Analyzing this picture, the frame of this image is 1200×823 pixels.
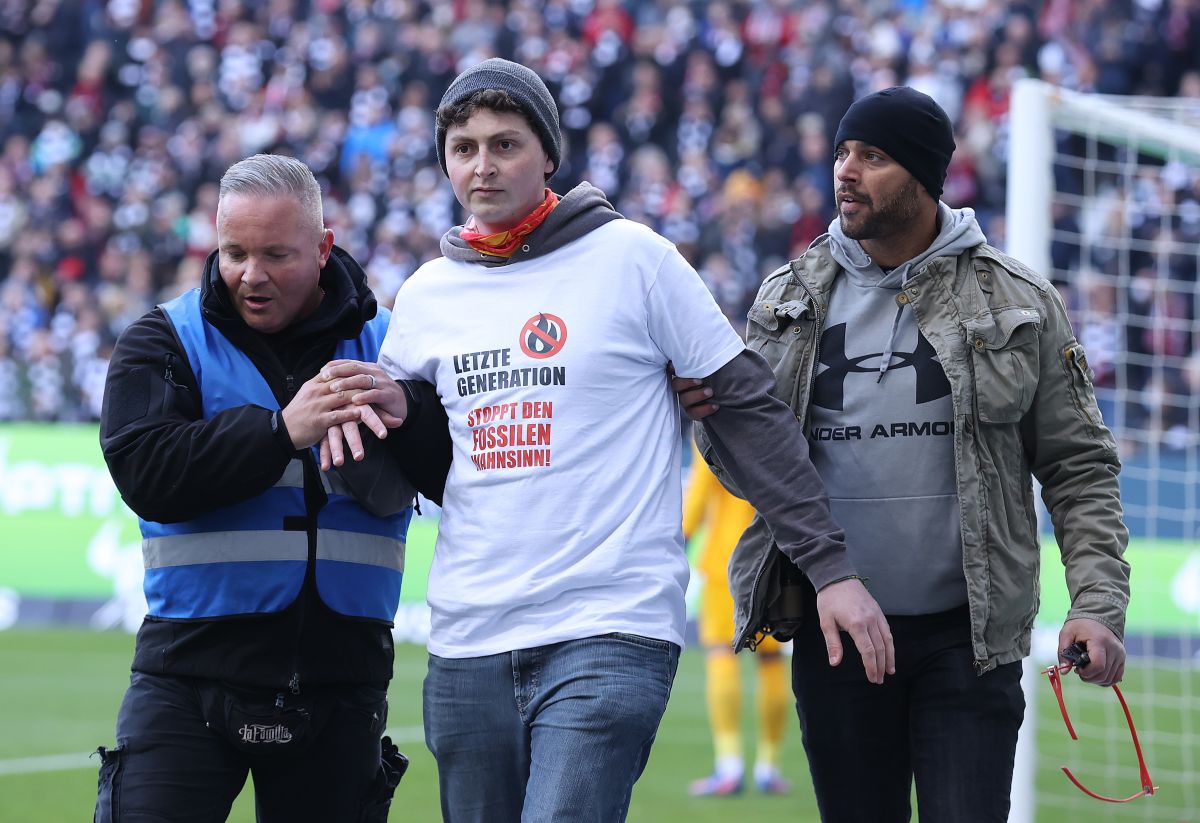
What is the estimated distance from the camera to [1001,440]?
12.4 feet

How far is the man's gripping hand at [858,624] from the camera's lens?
351 centimetres

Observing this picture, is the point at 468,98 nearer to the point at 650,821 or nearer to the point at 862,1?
the point at 650,821

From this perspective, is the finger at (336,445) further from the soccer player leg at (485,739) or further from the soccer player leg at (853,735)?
the soccer player leg at (853,735)

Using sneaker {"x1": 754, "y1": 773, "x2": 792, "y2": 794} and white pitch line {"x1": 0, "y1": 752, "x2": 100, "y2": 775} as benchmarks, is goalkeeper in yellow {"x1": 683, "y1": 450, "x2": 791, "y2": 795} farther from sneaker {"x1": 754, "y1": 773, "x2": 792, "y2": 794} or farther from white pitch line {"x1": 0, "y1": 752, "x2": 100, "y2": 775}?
white pitch line {"x1": 0, "y1": 752, "x2": 100, "y2": 775}

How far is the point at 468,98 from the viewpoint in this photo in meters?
3.62

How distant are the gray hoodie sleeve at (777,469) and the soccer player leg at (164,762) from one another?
1268mm

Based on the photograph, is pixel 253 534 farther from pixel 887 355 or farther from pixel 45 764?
pixel 45 764

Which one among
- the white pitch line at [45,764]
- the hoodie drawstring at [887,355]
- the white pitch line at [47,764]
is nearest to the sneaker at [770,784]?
the white pitch line at [47,764]

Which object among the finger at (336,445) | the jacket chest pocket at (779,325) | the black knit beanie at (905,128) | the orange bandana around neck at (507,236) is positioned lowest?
the finger at (336,445)

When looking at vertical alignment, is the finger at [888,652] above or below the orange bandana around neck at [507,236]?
below

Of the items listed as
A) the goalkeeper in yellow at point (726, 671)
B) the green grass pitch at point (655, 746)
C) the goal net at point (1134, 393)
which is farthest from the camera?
the goalkeeper in yellow at point (726, 671)

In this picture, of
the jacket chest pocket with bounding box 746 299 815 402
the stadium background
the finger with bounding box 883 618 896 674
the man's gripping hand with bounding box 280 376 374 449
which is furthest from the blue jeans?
the stadium background

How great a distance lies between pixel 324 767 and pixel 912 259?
5.69 feet

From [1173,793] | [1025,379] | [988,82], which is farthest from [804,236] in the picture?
[1025,379]
